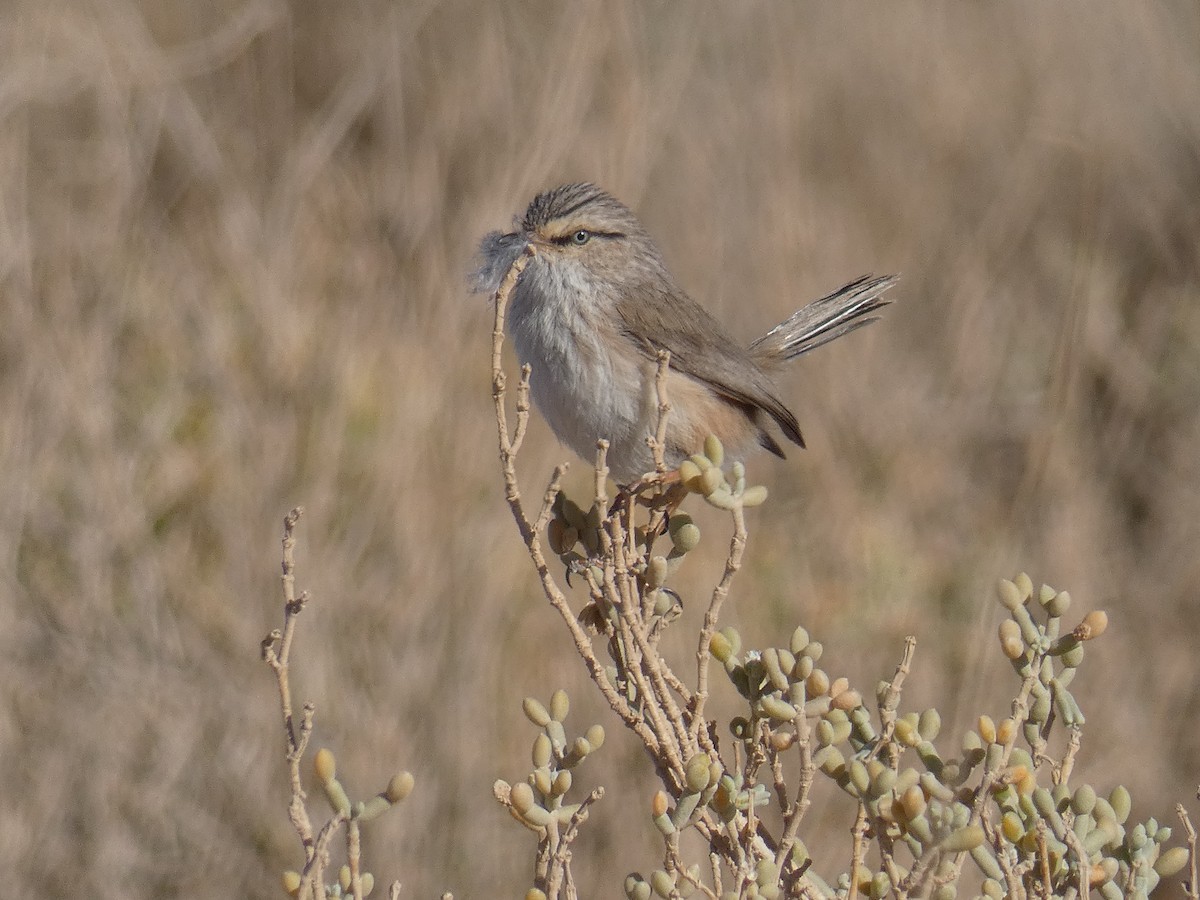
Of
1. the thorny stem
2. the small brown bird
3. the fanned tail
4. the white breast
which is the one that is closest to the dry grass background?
the fanned tail

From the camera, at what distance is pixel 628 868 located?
468 cm

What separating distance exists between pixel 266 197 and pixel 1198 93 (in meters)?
5.41

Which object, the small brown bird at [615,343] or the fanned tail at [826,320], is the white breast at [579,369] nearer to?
the small brown bird at [615,343]

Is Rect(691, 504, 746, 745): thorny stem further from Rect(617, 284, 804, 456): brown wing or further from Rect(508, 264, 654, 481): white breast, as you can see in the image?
Rect(617, 284, 804, 456): brown wing

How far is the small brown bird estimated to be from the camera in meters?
3.58

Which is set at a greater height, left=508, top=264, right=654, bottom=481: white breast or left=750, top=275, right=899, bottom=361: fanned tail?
left=750, top=275, right=899, bottom=361: fanned tail

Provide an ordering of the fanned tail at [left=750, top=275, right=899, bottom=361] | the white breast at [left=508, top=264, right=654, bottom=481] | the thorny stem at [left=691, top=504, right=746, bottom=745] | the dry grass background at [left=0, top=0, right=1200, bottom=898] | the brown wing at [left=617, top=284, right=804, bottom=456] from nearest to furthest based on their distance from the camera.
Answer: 1. the thorny stem at [left=691, top=504, right=746, bottom=745]
2. the white breast at [left=508, top=264, right=654, bottom=481]
3. the brown wing at [left=617, top=284, right=804, bottom=456]
4. the fanned tail at [left=750, top=275, right=899, bottom=361]
5. the dry grass background at [left=0, top=0, right=1200, bottom=898]

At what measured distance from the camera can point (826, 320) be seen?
460 cm

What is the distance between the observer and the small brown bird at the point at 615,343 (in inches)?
141

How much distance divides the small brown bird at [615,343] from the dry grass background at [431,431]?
922 millimetres

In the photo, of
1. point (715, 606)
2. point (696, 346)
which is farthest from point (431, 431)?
point (715, 606)

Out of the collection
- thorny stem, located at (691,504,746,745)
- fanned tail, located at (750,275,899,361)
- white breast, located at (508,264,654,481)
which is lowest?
thorny stem, located at (691,504,746,745)

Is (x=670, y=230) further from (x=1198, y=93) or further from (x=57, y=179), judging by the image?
(x=1198, y=93)

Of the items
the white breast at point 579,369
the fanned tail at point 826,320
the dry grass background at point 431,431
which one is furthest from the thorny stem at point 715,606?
the fanned tail at point 826,320
